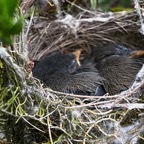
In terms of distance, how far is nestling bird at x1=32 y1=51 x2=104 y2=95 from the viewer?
1.75 m

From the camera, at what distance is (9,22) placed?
33.1 inches

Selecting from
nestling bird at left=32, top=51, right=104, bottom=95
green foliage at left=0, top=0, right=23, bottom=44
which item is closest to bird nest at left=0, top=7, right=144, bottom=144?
nestling bird at left=32, top=51, right=104, bottom=95

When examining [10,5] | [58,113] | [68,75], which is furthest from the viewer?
[68,75]

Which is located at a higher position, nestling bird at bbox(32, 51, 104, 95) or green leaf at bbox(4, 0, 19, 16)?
green leaf at bbox(4, 0, 19, 16)

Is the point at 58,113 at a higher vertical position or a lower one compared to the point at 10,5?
lower

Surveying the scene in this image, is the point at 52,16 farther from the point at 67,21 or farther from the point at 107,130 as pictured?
the point at 107,130

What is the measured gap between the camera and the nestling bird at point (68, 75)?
1748 mm

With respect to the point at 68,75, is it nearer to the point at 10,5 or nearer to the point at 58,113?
the point at 58,113

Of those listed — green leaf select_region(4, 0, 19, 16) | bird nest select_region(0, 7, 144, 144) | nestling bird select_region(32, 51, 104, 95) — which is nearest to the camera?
green leaf select_region(4, 0, 19, 16)

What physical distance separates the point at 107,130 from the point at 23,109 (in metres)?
0.29

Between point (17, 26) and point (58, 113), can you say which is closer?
point (17, 26)

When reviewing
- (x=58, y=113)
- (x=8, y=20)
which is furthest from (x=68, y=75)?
(x=8, y=20)

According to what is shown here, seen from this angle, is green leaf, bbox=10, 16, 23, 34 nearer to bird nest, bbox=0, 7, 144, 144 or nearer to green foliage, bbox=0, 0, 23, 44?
green foliage, bbox=0, 0, 23, 44

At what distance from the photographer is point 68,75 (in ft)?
6.08
